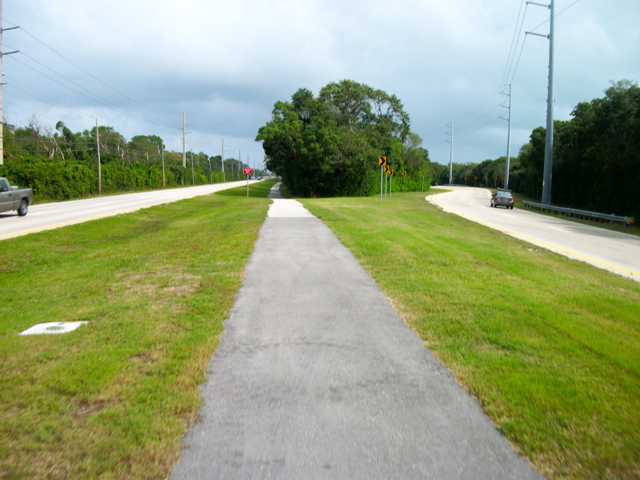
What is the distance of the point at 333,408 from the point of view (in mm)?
3770

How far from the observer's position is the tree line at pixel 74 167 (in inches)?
1356

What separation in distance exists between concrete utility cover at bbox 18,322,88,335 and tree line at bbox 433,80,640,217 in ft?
110

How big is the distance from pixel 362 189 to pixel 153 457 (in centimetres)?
5035

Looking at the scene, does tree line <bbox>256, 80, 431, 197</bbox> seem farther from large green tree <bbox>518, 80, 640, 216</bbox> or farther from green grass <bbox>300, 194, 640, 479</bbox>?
green grass <bbox>300, 194, 640, 479</bbox>

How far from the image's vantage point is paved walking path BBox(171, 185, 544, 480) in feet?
10.0

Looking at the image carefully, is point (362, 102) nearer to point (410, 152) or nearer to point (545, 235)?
point (410, 152)

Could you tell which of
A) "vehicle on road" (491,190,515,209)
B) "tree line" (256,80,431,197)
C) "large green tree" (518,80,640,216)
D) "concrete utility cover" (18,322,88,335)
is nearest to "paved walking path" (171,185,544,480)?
"concrete utility cover" (18,322,88,335)

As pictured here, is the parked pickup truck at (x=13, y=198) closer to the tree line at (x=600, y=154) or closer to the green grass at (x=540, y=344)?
the green grass at (x=540, y=344)

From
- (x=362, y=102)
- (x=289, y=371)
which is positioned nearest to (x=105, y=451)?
(x=289, y=371)

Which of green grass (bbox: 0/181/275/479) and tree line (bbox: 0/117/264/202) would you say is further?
tree line (bbox: 0/117/264/202)

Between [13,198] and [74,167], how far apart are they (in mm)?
21038

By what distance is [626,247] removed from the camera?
637 inches

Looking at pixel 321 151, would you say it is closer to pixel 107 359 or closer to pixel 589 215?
pixel 589 215

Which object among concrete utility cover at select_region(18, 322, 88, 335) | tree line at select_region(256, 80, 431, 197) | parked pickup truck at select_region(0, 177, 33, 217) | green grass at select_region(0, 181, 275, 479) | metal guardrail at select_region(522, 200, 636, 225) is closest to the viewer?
green grass at select_region(0, 181, 275, 479)
